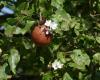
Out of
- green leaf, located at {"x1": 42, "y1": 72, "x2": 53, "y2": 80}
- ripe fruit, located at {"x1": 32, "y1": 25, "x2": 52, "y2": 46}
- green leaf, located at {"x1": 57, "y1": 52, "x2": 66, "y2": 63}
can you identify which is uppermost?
ripe fruit, located at {"x1": 32, "y1": 25, "x2": 52, "y2": 46}

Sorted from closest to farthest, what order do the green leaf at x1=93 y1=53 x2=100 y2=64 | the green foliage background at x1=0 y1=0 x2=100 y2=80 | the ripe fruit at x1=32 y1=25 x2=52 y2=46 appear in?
1. the ripe fruit at x1=32 y1=25 x2=52 y2=46
2. the green foliage background at x1=0 y1=0 x2=100 y2=80
3. the green leaf at x1=93 y1=53 x2=100 y2=64

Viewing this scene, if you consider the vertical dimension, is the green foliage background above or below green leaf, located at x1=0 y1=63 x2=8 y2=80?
above

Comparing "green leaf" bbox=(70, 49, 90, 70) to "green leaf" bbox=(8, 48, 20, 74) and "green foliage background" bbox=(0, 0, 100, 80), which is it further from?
"green leaf" bbox=(8, 48, 20, 74)

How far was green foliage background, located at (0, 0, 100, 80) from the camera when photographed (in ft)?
9.38

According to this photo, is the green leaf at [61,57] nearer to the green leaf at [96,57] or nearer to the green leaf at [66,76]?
the green leaf at [66,76]

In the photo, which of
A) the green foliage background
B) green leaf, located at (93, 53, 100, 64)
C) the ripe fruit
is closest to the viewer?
the ripe fruit

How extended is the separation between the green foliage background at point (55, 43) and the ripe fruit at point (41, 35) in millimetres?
74

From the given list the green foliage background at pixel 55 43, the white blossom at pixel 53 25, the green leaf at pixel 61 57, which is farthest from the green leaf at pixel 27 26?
the green leaf at pixel 61 57

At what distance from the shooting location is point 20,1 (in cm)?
312

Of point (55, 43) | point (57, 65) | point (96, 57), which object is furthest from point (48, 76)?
point (96, 57)

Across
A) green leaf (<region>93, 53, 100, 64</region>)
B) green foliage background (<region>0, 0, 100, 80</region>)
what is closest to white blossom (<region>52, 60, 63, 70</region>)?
green foliage background (<region>0, 0, 100, 80</region>)

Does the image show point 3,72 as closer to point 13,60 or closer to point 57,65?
point 13,60

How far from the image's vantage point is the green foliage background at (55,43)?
113 inches

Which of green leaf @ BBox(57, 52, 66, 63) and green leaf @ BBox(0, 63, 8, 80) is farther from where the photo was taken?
green leaf @ BBox(0, 63, 8, 80)
